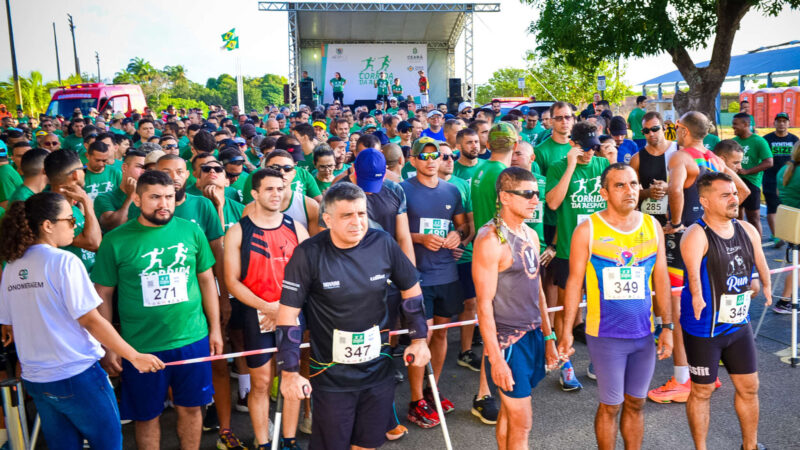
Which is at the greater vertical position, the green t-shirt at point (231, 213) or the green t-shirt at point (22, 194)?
the green t-shirt at point (22, 194)

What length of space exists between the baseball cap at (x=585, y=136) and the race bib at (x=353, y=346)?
318 cm

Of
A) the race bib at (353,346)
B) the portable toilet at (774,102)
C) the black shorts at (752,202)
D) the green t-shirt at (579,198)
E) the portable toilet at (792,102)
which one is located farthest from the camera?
the portable toilet at (774,102)

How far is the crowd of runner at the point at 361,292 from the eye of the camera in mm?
3076

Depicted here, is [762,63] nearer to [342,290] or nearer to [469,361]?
[469,361]

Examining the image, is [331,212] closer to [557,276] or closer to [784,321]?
[557,276]

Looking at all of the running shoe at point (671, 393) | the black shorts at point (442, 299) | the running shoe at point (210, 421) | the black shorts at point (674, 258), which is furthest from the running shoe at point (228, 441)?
the black shorts at point (674, 258)

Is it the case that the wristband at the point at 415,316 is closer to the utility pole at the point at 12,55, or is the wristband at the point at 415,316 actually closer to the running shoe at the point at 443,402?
the running shoe at the point at 443,402

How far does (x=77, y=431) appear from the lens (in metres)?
3.22

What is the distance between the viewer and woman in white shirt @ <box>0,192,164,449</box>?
303 centimetres

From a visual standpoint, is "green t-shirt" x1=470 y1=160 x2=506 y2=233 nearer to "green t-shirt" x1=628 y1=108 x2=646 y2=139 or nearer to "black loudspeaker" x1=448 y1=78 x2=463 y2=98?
"green t-shirt" x1=628 y1=108 x2=646 y2=139

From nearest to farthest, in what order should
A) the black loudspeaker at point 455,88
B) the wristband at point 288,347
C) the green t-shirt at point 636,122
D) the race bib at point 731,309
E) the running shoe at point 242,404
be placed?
the wristband at point 288,347 → the race bib at point 731,309 → the running shoe at point 242,404 → the green t-shirt at point 636,122 → the black loudspeaker at point 455,88

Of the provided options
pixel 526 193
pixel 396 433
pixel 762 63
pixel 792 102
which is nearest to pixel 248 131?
pixel 396 433

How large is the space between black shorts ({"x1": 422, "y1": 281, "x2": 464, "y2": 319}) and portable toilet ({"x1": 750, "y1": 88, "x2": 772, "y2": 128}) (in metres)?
33.1

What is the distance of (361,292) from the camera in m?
3.05
